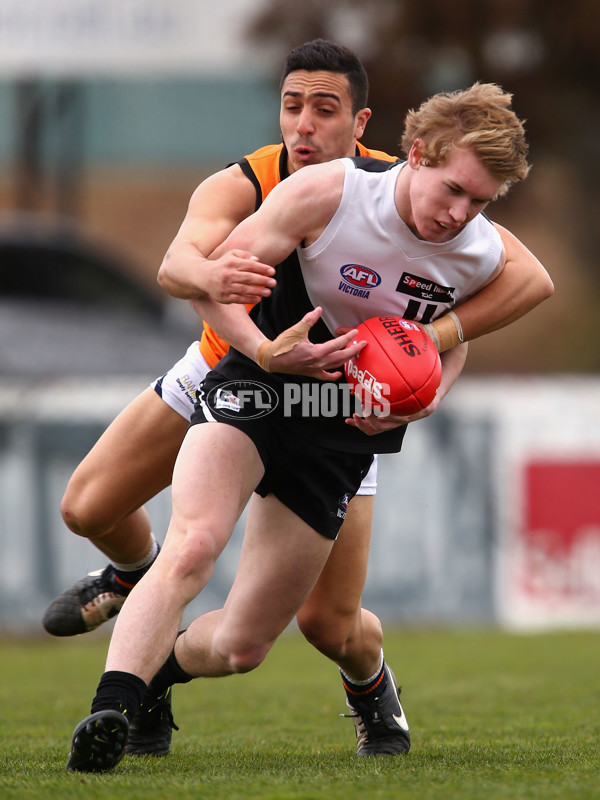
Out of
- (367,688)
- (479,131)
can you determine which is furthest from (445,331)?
(367,688)

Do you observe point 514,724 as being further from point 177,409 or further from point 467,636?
point 467,636

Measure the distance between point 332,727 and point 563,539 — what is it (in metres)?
5.71

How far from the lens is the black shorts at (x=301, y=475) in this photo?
4.56m

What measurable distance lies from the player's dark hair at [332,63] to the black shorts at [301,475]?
1.42m

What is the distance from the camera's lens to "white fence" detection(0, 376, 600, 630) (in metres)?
11.1

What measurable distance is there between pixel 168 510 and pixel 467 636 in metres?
2.73

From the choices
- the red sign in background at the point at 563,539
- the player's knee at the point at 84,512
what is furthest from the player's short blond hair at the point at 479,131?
the red sign in background at the point at 563,539

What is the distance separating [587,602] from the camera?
11.4m

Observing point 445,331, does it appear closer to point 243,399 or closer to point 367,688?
point 243,399

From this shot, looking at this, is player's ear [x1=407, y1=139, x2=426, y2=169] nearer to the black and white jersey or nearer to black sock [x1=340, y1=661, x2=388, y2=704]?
the black and white jersey

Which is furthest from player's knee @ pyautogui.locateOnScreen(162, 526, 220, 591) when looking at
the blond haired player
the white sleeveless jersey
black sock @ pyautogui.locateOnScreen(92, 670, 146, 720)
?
the white sleeveless jersey

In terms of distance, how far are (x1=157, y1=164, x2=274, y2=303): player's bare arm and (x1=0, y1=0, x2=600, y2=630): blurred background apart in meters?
6.42

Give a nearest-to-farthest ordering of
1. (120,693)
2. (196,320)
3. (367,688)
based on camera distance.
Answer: (120,693), (367,688), (196,320)

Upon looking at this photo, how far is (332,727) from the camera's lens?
6133 millimetres
